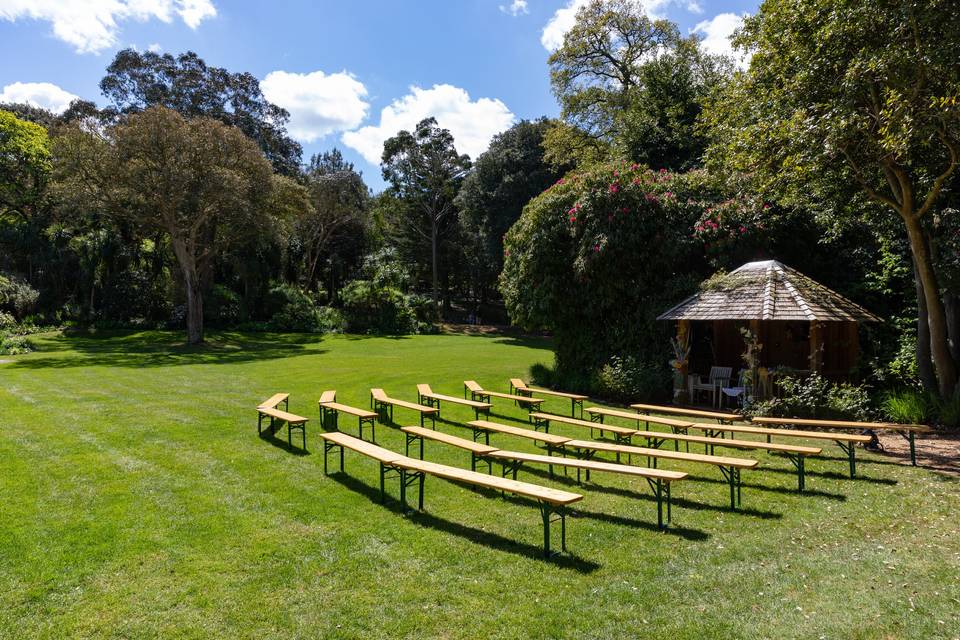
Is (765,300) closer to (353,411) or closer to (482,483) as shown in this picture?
(353,411)

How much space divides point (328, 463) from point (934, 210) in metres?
13.7

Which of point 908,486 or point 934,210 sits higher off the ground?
point 934,210

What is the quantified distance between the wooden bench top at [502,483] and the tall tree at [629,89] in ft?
60.5

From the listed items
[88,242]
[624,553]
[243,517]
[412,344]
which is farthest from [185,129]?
[624,553]

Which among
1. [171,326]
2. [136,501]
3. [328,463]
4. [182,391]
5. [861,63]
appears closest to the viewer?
[136,501]

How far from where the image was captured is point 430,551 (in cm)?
539

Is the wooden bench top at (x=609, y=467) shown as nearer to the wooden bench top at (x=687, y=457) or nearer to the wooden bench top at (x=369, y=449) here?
the wooden bench top at (x=687, y=457)

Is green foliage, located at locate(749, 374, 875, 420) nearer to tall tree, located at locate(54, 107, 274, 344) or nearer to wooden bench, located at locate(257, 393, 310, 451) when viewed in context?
wooden bench, located at locate(257, 393, 310, 451)

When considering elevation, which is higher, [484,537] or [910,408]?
[910,408]

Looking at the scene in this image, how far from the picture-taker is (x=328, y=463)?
840 cm

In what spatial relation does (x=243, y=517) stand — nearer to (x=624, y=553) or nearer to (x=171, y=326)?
(x=624, y=553)

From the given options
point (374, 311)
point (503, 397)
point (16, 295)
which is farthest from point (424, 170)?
point (503, 397)

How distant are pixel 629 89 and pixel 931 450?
23.3 meters

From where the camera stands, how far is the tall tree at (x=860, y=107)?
29.0 ft
